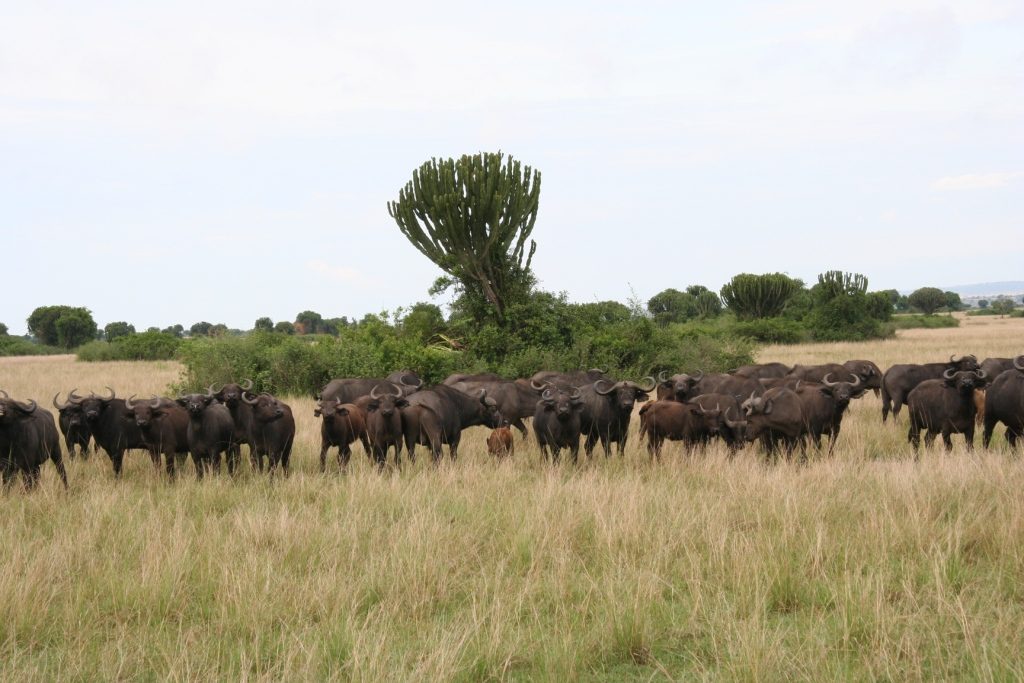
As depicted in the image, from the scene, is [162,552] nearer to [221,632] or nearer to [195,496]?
[221,632]

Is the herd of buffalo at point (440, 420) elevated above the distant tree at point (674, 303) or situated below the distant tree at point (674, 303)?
below

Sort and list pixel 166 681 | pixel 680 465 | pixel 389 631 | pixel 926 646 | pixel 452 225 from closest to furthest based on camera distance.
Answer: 1. pixel 166 681
2. pixel 926 646
3. pixel 389 631
4. pixel 680 465
5. pixel 452 225

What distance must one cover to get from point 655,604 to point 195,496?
5.65 metres

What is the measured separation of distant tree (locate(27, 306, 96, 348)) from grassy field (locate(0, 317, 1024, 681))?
73.9 metres

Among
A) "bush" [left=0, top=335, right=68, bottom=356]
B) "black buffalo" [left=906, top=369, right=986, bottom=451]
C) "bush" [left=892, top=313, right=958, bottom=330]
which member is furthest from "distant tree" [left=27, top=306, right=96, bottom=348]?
"black buffalo" [left=906, top=369, right=986, bottom=451]

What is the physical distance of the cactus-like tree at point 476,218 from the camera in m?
23.5

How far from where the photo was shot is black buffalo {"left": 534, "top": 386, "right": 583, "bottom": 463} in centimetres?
1150

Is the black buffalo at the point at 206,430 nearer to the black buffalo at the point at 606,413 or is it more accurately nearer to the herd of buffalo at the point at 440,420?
the herd of buffalo at the point at 440,420

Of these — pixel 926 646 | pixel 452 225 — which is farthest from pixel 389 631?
pixel 452 225

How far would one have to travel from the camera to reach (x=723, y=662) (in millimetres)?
4941

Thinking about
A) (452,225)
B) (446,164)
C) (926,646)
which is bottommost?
(926,646)

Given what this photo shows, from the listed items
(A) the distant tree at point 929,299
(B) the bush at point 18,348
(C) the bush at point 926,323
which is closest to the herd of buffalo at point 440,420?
(C) the bush at point 926,323

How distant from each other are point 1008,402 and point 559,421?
5.94 m

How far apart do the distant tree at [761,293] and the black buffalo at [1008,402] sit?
49156 millimetres
